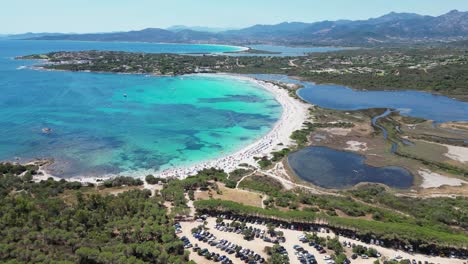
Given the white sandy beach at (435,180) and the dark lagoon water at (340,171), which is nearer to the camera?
the white sandy beach at (435,180)

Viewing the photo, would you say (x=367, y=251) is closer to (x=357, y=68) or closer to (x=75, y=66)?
(x=357, y=68)

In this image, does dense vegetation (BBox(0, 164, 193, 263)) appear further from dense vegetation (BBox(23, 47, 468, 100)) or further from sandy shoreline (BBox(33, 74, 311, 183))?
dense vegetation (BBox(23, 47, 468, 100))

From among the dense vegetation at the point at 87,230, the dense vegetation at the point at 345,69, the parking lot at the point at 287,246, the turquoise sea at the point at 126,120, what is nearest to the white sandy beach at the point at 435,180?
the parking lot at the point at 287,246

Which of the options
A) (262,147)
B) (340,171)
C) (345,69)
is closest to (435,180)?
(340,171)

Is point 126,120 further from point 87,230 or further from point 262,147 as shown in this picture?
point 87,230

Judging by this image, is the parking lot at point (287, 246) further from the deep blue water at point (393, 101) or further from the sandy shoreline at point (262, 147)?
the deep blue water at point (393, 101)

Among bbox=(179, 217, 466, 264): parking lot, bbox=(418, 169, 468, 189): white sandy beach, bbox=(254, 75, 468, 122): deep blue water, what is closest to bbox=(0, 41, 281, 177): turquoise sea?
bbox=(254, 75, 468, 122): deep blue water
